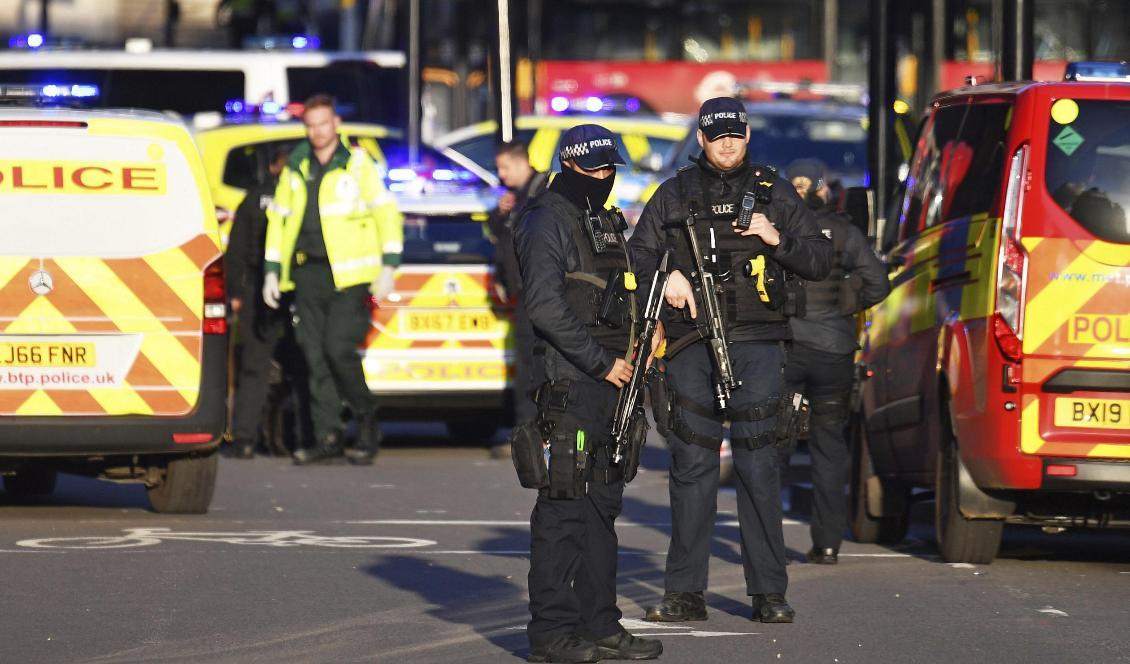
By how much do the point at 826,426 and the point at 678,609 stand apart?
7.27 ft

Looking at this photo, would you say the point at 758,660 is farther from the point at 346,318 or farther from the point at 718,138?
the point at 346,318

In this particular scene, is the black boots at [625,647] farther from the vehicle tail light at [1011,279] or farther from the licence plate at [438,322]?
the licence plate at [438,322]

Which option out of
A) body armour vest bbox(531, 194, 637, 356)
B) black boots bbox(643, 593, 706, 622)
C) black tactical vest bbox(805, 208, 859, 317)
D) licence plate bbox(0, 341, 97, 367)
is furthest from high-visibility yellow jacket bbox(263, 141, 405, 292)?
body armour vest bbox(531, 194, 637, 356)

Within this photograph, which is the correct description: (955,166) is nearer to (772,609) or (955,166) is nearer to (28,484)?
(772,609)

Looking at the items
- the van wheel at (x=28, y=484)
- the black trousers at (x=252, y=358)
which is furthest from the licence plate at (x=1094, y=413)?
the black trousers at (x=252, y=358)

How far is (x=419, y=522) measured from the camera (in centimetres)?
1174

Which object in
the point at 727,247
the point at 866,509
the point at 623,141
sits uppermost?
the point at 623,141

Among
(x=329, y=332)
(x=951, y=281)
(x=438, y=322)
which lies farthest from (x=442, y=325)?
(x=951, y=281)

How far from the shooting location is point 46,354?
11117 mm

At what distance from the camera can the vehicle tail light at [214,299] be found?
1133 centimetres

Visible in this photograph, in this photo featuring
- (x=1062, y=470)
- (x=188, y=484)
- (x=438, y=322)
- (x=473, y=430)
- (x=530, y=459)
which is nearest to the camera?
(x=530, y=459)

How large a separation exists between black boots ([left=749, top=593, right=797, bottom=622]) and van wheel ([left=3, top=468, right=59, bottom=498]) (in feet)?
18.4

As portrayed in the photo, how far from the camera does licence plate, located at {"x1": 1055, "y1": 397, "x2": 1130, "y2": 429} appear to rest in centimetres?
961

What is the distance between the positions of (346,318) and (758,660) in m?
7.20
